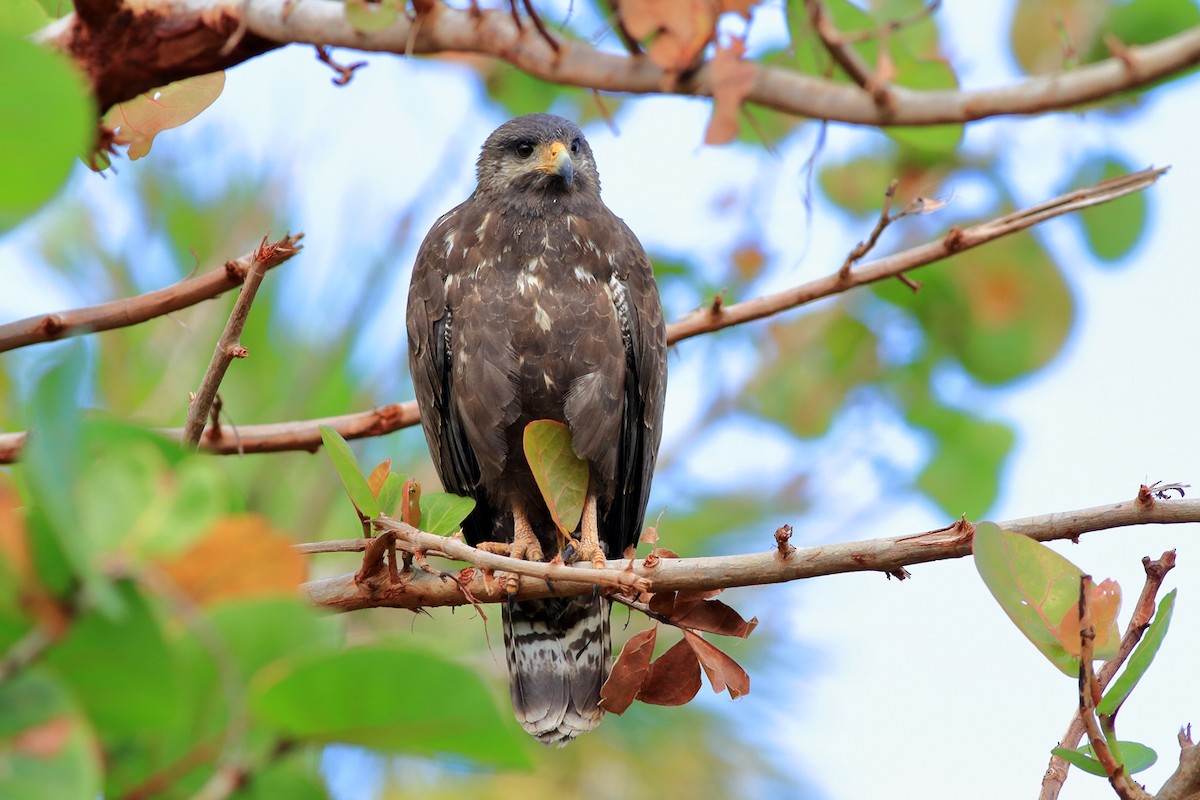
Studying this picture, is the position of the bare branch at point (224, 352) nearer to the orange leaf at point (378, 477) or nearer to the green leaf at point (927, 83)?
the orange leaf at point (378, 477)

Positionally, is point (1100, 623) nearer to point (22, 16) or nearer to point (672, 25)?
point (672, 25)

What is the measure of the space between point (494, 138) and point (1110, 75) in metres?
2.36

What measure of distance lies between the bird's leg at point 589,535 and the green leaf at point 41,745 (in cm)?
259

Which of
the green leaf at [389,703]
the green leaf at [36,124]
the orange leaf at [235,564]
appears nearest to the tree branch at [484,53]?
the green leaf at [36,124]

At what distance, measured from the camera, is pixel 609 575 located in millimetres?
2129

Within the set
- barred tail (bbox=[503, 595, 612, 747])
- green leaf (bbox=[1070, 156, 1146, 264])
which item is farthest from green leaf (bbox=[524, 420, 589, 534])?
green leaf (bbox=[1070, 156, 1146, 264])

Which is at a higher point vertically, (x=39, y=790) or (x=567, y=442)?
(x=39, y=790)

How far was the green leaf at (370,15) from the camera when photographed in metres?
2.21

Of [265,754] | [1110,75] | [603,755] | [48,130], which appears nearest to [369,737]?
[265,754]

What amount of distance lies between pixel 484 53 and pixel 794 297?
42.9 inches

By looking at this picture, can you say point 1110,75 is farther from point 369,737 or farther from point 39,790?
point 39,790

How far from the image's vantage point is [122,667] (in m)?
0.84

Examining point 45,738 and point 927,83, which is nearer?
point 45,738

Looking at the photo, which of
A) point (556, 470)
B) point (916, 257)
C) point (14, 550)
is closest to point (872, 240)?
point (916, 257)
